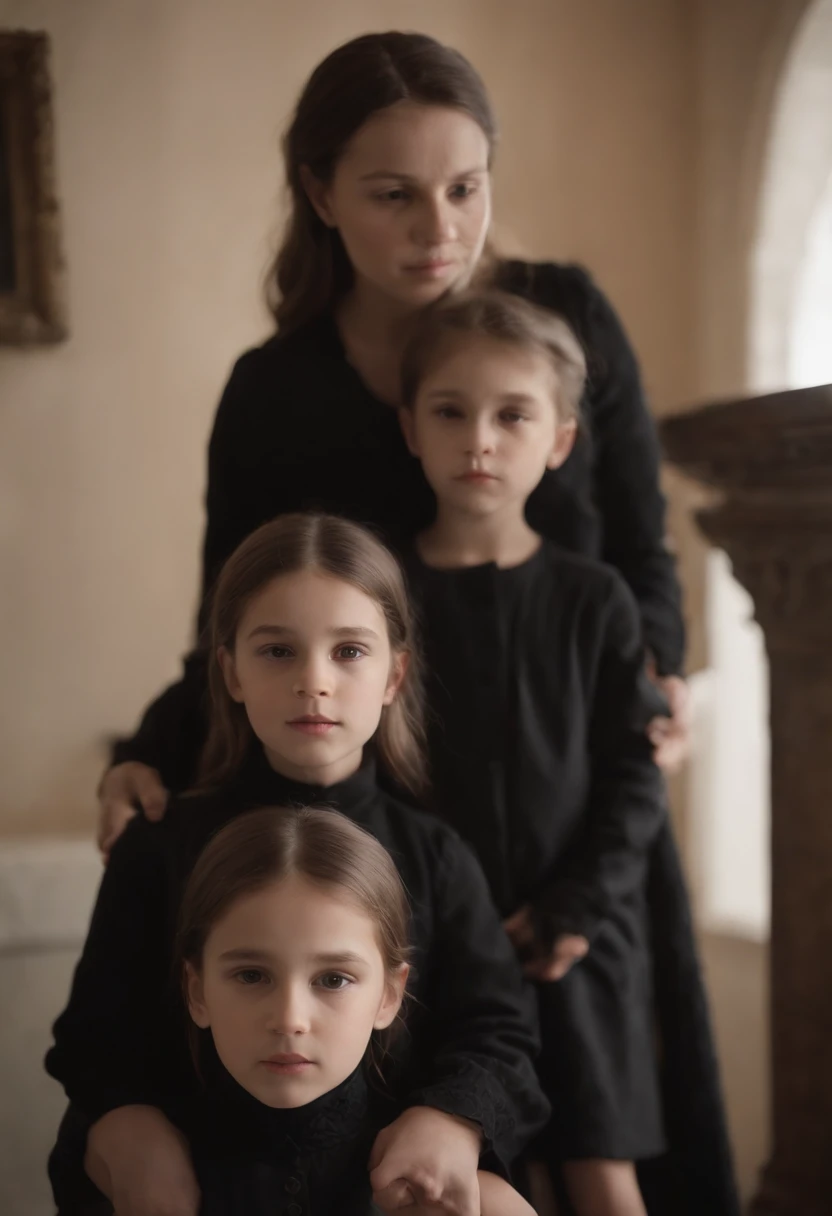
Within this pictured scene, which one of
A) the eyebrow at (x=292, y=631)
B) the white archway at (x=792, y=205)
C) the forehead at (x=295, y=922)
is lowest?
the forehead at (x=295, y=922)

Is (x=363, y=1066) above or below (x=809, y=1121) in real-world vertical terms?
above

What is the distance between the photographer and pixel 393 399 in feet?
4.48

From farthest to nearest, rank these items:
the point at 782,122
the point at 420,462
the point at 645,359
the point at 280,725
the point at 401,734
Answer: the point at 645,359 → the point at 782,122 → the point at 420,462 → the point at 401,734 → the point at 280,725

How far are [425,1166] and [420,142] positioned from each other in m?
0.87

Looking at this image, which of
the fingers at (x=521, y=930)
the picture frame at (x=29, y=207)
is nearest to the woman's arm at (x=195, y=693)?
the fingers at (x=521, y=930)

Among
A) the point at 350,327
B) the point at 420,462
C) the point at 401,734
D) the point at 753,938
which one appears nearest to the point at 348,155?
the point at 350,327

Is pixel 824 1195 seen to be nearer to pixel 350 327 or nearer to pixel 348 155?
pixel 350 327

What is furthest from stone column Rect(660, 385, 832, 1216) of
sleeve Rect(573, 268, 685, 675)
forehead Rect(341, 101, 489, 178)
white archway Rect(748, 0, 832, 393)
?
white archway Rect(748, 0, 832, 393)

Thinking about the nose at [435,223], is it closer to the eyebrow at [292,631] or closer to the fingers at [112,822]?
the eyebrow at [292,631]

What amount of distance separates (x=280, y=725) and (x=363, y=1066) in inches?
11.2

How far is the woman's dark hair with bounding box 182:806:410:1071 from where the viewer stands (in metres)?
1.01

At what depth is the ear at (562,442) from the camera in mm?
1286

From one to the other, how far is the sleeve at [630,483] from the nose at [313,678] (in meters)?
0.48

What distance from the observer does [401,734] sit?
119 centimetres
